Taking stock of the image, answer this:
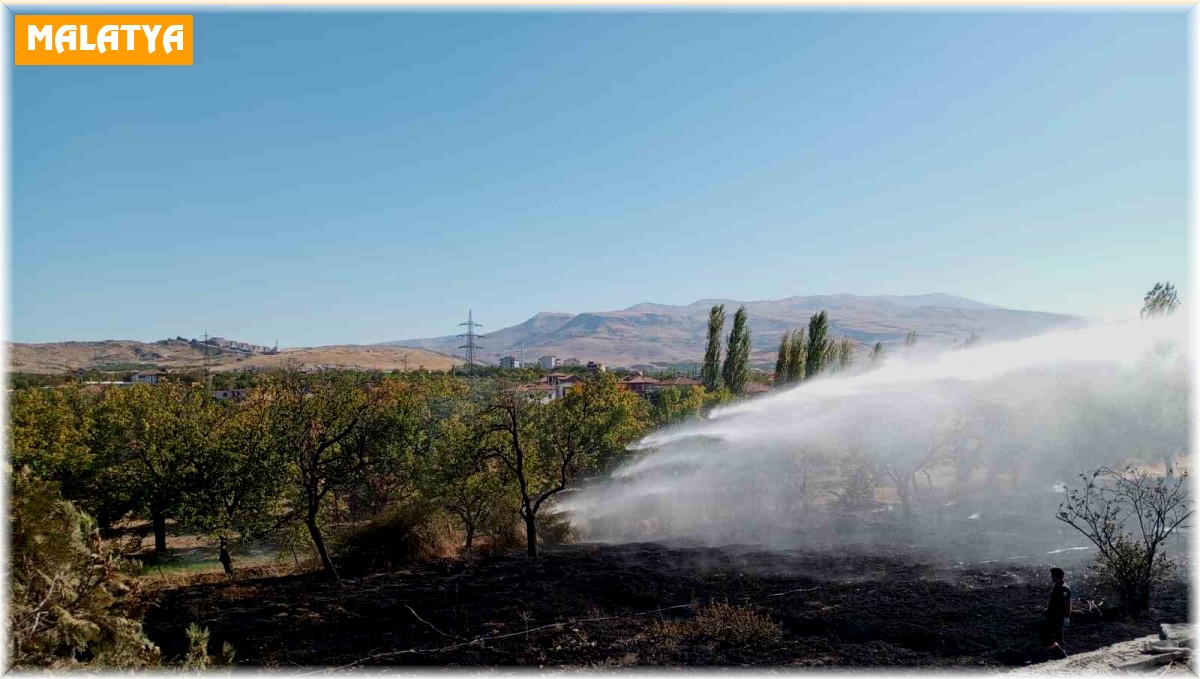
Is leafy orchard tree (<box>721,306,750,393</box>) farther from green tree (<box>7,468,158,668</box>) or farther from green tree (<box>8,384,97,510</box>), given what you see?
green tree (<box>7,468,158,668</box>)

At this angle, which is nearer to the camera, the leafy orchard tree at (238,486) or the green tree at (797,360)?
the leafy orchard tree at (238,486)

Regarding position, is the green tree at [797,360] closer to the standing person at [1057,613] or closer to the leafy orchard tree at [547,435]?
the leafy orchard tree at [547,435]

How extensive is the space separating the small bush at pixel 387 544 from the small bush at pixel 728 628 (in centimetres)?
1350

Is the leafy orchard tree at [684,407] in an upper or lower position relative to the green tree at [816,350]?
lower

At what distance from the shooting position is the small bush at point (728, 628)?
628 inches

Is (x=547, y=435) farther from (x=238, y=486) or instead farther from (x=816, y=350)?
(x=816, y=350)

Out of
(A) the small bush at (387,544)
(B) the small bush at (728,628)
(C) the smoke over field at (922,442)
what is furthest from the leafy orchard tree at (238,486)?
(B) the small bush at (728,628)

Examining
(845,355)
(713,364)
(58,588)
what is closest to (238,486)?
(58,588)

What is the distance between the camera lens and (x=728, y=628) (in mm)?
16547

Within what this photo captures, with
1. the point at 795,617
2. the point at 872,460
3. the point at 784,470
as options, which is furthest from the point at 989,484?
the point at 795,617

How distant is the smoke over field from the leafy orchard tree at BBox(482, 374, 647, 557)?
6.81 m

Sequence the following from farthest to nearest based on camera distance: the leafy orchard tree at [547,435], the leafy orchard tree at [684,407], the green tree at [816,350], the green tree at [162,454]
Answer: the green tree at [816,350] < the leafy orchard tree at [684,407] < the green tree at [162,454] < the leafy orchard tree at [547,435]

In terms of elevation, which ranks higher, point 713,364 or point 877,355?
point 877,355

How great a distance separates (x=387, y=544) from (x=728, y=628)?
15733 millimetres
